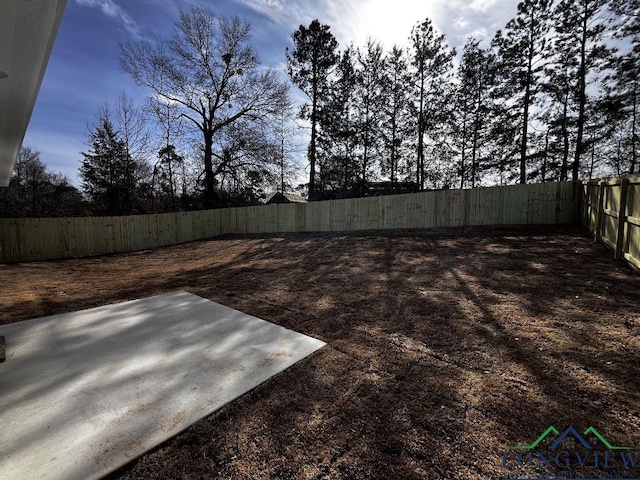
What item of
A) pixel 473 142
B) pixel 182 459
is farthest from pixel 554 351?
Answer: pixel 473 142

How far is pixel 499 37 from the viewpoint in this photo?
12.4 metres

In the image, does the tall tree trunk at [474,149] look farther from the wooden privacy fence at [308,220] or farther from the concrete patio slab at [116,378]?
the concrete patio slab at [116,378]

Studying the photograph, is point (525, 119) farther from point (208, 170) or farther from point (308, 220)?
point (208, 170)

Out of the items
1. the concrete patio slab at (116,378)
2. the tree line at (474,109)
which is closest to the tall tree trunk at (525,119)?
the tree line at (474,109)

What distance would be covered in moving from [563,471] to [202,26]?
1877cm

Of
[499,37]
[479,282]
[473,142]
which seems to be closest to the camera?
[479,282]

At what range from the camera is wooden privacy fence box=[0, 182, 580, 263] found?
858 centimetres

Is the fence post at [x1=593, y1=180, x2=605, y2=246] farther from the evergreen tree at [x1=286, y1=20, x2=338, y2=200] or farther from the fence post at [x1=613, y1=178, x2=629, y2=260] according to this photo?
the evergreen tree at [x1=286, y1=20, x2=338, y2=200]

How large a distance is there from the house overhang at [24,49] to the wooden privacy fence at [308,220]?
28.7 feet

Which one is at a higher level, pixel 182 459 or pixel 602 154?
pixel 602 154

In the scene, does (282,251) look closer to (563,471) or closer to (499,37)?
(563,471)

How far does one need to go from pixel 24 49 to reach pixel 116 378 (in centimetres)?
256

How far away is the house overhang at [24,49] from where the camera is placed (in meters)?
1.67

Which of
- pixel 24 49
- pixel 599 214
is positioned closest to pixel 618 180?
pixel 599 214
